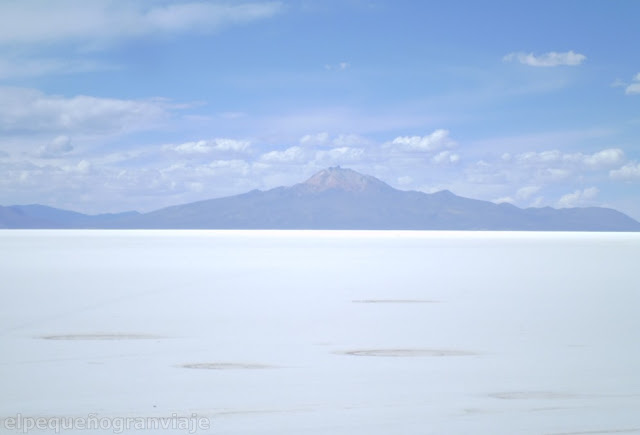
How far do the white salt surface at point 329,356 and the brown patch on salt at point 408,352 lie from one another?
0.04 m

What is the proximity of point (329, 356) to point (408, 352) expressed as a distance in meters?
0.98

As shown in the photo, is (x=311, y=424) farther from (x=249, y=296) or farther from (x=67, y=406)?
(x=249, y=296)

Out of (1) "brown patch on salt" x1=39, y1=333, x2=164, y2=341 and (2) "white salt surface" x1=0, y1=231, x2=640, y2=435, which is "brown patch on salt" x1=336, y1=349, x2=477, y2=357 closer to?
(2) "white salt surface" x1=0, y1=231, x2=640, y2=435

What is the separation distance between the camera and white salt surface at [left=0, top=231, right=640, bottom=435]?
6.52 m

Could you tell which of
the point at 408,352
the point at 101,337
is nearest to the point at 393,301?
the point at 408,352

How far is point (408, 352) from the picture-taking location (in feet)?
31.5

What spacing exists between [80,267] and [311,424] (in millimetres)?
21400

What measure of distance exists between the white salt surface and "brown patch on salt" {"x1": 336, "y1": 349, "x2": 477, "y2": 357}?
4 cm

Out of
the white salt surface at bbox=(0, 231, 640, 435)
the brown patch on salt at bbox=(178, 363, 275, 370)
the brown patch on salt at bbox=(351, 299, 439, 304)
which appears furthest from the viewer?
the brown patch on salt at bbox=(351, 299, 439, 304)

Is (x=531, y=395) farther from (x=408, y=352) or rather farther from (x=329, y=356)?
(x=329, y=356)

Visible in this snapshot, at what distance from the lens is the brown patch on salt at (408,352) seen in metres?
9.44

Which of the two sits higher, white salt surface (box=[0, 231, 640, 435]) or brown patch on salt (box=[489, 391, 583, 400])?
white salt surface (box=[0, 231, 640, 435])

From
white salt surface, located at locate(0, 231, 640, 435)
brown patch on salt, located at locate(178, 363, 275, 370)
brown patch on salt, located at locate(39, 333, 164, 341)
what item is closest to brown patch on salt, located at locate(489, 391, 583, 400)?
white salt surface, located at locate(0, 231, 640, 435)

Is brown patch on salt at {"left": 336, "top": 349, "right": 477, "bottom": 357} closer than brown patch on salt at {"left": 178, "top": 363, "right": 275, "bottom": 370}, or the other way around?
brown patch on salt at {"left": 178, "top": 363, "right": 275, "bottom": 370}
